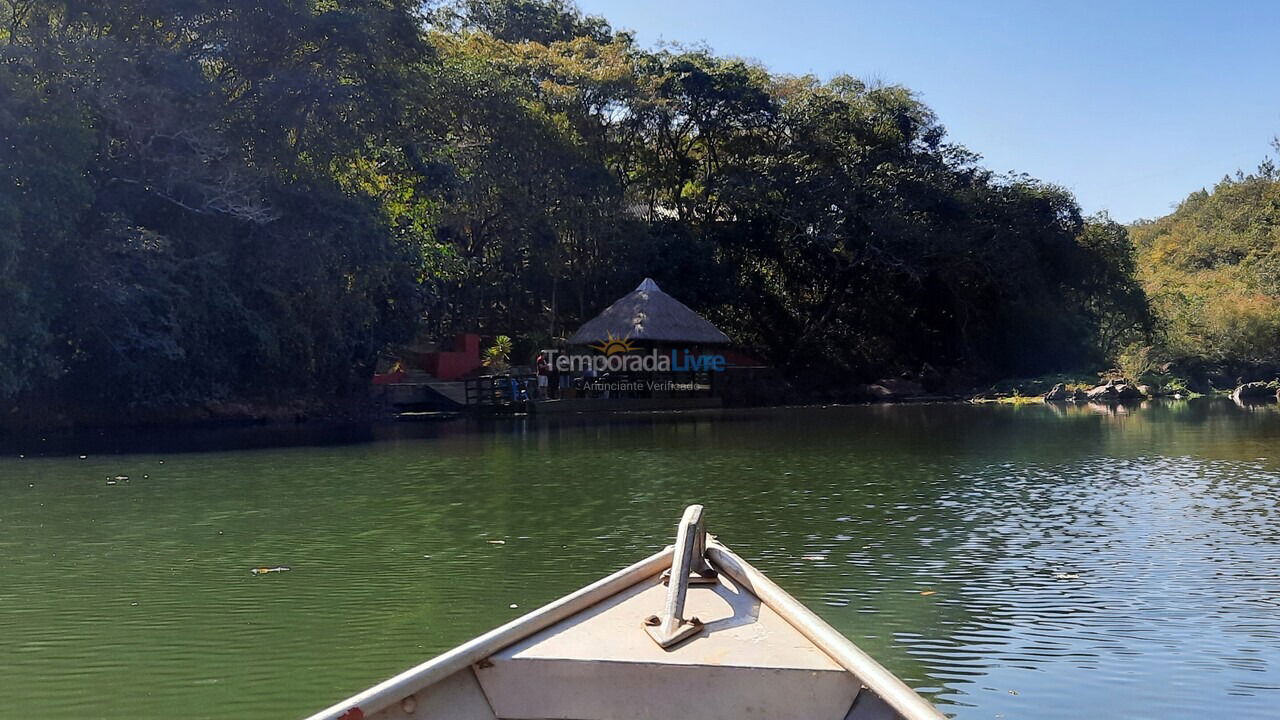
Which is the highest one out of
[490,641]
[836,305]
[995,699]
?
[836,305]

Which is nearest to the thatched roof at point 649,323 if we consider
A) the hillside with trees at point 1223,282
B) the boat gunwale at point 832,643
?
the hillside with trees at point 1223,282

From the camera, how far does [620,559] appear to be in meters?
7.75

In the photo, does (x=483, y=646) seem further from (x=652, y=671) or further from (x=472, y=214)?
(x=472, y=214)

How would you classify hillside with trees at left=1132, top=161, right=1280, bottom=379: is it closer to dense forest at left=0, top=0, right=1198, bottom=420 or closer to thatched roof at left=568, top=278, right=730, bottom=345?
dense forest at left=0, top=0, right=1198, bottom=420

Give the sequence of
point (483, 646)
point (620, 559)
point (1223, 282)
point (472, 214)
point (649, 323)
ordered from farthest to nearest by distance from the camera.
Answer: point (1223, 282), point (472, 214), point (649, 323), point (620, 559), point (483, 646)

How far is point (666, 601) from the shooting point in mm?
4043

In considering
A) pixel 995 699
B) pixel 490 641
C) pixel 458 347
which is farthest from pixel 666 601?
pixel 458 347

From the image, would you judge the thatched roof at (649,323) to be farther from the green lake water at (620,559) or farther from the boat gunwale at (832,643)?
the boat gunwale at (832,643)

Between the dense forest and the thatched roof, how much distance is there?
277cm

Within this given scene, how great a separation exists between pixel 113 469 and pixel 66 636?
8.72 meters

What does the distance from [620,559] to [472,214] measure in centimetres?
2138

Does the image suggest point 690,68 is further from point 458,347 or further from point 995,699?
point 995,699
